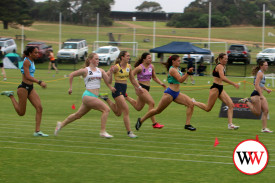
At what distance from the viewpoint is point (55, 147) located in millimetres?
10125

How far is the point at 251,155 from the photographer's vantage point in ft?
20.9

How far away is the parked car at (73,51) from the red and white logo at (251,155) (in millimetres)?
40763

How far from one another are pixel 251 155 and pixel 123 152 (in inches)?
146

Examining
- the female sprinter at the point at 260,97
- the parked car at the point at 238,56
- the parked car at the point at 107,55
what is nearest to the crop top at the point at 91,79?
the female sprinter at the point at 260,97

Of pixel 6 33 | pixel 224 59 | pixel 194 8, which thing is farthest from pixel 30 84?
pixel 194 8

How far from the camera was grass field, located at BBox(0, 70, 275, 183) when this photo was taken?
309 inches

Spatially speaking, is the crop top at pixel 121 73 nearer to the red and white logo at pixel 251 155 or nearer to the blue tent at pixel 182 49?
the red and white logo at pixel 251 155

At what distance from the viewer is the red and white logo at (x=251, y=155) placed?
6332mm

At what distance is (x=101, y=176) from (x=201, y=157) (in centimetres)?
225

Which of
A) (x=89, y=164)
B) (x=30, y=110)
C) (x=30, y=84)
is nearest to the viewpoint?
(x=89, y=164)

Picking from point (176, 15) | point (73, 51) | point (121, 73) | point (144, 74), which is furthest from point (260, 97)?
point (176, 15)

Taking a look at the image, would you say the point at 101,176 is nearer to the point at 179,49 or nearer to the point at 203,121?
the point at 203,121

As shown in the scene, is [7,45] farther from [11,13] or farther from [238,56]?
[238,56]

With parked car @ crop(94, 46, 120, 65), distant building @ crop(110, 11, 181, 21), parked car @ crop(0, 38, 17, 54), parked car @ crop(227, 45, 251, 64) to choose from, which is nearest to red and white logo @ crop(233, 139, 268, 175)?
parked car @ crop(227, 45, 251, 64)
